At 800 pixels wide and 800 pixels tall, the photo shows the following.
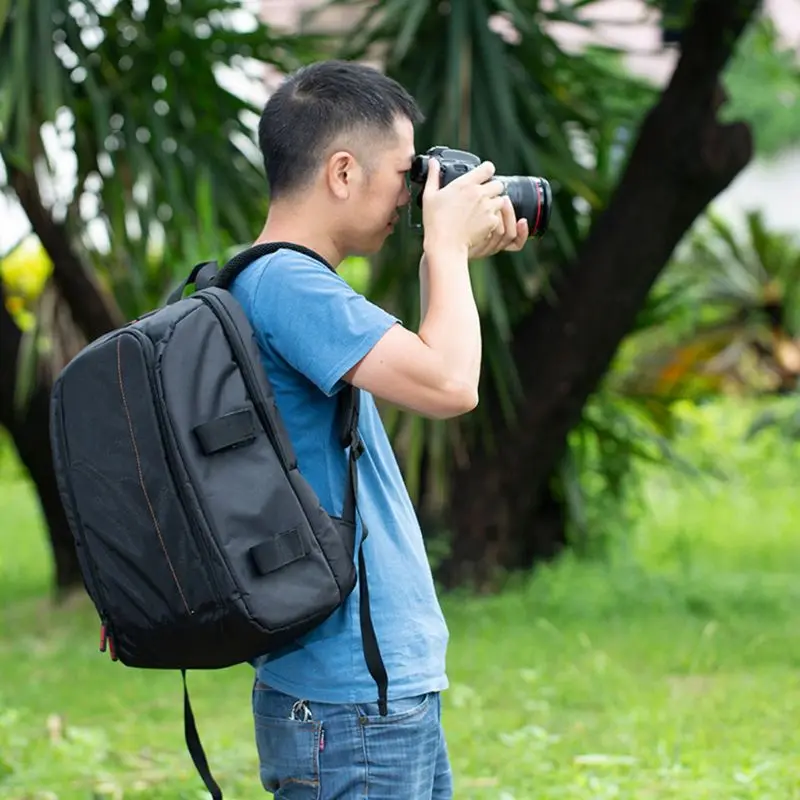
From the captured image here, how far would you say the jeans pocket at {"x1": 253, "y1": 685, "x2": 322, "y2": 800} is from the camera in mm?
1937

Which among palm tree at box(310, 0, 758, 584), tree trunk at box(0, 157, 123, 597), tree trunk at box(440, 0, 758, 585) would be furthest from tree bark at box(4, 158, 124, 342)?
tree trunk at box(440, 0, 758, 585)

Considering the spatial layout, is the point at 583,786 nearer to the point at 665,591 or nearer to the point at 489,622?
the point at 489,622

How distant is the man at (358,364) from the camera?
6.23 ft

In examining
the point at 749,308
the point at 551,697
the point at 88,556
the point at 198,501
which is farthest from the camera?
the point at 749,308

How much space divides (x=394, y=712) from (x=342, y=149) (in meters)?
0.75

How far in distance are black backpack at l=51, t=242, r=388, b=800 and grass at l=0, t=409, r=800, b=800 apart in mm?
1706

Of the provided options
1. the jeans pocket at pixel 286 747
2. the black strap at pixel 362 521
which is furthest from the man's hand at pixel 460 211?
the jeans pocket at pixel 286 747

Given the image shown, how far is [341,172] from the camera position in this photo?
201 centimetres

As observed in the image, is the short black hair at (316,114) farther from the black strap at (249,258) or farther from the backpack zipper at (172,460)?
the backpack zipper at (172,460)

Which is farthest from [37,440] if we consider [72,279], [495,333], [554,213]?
[554,213]

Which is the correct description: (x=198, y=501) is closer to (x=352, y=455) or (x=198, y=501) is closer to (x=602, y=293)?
(x=352, y=455)

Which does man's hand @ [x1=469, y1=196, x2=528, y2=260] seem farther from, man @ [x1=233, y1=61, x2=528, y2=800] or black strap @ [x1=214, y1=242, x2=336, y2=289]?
black strap @ [x1=214, y1=242, x2=336, y2=289]

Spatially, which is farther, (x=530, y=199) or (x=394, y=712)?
(x=530, y=199)

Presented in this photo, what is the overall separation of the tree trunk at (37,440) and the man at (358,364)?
169 inches
